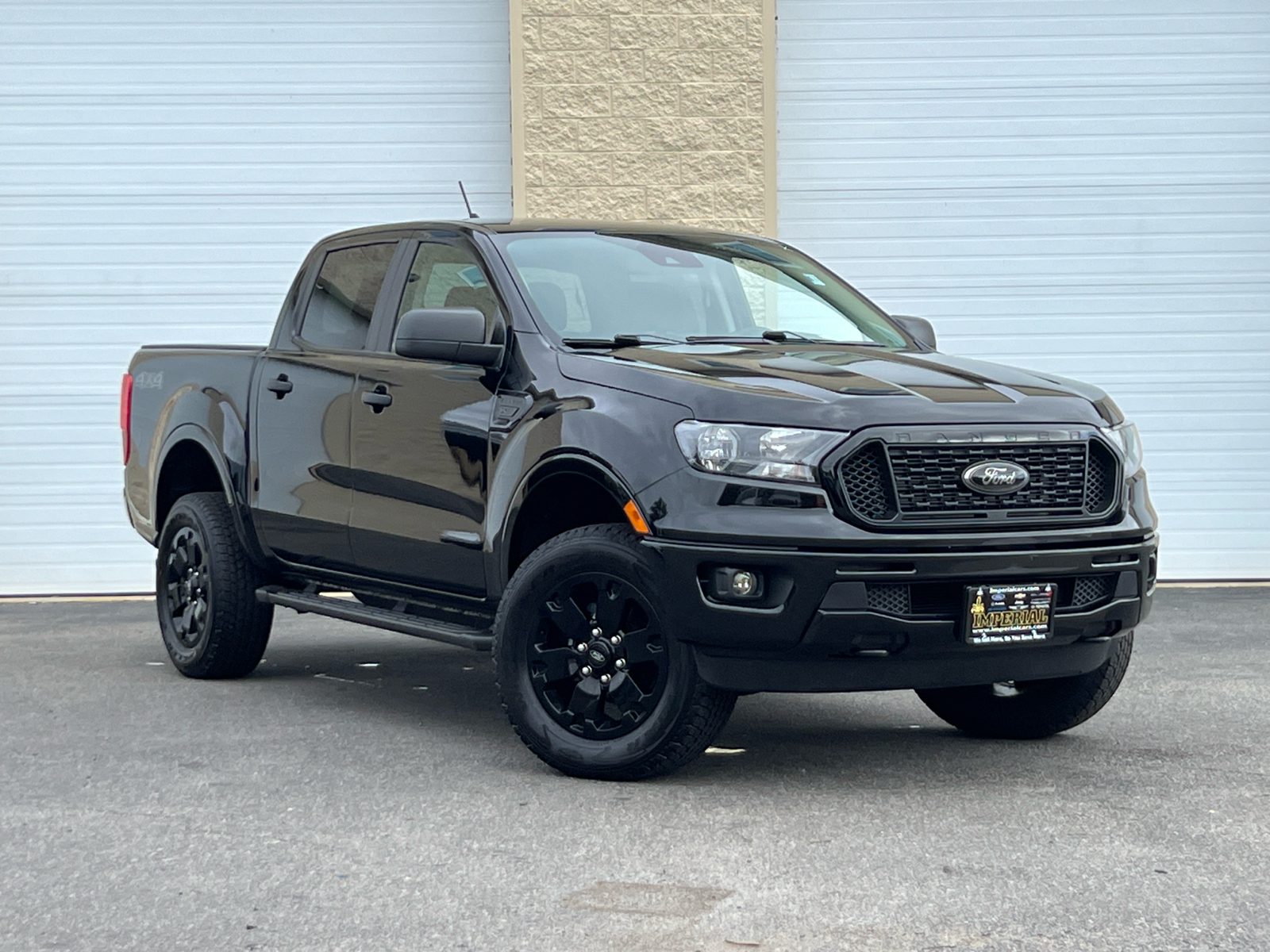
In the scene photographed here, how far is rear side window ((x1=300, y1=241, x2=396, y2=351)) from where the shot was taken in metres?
7.18

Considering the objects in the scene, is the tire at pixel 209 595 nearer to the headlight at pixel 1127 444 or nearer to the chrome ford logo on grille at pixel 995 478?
the chrome ford logo on grille at pixel 995 478

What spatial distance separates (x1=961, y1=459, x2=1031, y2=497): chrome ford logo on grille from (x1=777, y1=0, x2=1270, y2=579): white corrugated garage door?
6.75 metres

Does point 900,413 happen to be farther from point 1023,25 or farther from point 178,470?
point 1023,25

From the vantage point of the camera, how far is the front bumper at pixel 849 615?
203 inches

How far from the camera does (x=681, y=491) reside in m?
5.29

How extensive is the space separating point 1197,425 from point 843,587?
25.1 ft

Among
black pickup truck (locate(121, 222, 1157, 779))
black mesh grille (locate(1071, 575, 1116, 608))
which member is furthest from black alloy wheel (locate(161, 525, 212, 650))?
black mesh grille (locate(1071, 575, 1116, 608))

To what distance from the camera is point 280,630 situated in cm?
1001

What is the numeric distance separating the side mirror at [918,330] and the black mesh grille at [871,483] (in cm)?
184

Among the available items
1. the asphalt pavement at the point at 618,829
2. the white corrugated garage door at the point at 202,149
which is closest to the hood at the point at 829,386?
the asphalt pavement at the point at 618,829

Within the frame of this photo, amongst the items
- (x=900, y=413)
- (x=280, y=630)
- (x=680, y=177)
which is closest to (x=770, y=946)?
(x=900, y=413)

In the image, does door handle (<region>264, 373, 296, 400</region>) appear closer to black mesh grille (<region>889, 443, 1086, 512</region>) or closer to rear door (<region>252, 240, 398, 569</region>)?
rear door (<region>252, 240, 398, 569</region>)

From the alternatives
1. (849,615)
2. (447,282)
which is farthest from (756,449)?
(447,282)

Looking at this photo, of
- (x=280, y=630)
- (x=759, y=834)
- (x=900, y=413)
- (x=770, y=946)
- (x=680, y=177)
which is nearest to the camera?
(x=770, y=946)
